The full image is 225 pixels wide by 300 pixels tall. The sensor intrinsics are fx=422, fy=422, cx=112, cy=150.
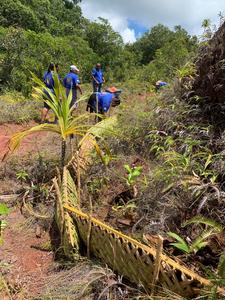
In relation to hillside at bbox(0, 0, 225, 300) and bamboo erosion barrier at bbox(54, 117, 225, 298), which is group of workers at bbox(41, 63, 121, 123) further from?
bamboo erosion barrier at bbox(54, 117, 225, 298)

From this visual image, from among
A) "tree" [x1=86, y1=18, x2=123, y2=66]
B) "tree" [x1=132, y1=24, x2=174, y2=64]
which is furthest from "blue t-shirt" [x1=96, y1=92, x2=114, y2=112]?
"tree" [x1=132, y1=24, x2=174, y2=64]

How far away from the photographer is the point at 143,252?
10.2 feet

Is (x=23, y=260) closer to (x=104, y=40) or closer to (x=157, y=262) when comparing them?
(x=157, y=262)

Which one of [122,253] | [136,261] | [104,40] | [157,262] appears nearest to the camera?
[157,262]

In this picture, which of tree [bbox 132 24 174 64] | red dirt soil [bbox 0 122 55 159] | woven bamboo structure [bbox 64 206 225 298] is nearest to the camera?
woven bamboo structure [bbox 64 206 225 298]

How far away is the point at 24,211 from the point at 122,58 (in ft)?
63.1

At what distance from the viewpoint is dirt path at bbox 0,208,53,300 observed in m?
3.70

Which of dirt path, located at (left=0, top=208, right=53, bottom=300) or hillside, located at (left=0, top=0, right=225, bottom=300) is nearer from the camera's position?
hillside, located at (left=0, top=0, right=225, bottom=300)

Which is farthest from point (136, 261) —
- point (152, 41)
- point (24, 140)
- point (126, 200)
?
point (152, 41)

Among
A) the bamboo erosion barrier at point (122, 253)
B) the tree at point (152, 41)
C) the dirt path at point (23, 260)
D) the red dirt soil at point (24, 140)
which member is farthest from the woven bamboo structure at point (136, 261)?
the tree at point (152, 41)

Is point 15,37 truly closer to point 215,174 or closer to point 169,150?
point 169,150

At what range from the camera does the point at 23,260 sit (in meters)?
4.21

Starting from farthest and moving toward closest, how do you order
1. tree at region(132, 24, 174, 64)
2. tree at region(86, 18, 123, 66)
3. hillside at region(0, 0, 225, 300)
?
tree at region(132, 24, 174, 64)
tree at region(86, 18, 123, 66)
hillside at region(0, 0, 225, 300)

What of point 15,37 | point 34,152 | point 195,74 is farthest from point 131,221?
point 15,37
